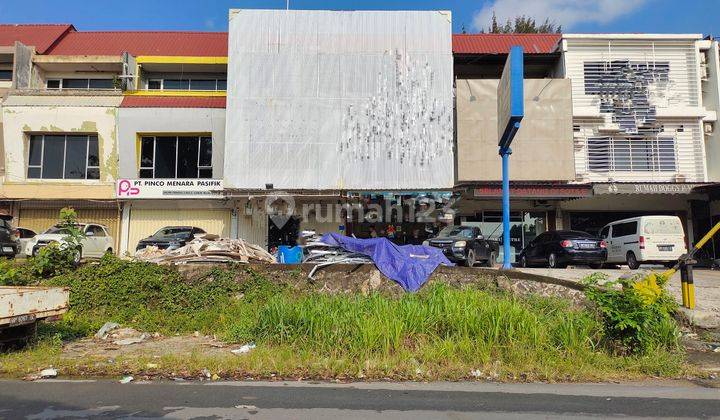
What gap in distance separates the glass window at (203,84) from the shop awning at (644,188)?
63.4ft

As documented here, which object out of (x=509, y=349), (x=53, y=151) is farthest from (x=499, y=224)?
(x=53, y=151)

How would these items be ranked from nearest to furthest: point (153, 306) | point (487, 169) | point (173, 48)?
point (153, 306) → point (487, 169) → point (173, 48)

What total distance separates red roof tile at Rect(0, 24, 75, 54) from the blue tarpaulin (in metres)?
23.2

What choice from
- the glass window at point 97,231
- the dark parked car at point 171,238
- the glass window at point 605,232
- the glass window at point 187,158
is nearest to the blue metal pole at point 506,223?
the glass window at point 605,232

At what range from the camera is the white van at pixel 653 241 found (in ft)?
54.6

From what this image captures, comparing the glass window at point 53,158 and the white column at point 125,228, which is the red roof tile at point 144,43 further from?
the white column at point 125,228

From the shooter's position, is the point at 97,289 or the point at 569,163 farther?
the point at 569,163

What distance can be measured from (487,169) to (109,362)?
1749 cm

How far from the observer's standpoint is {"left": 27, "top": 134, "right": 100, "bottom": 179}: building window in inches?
877

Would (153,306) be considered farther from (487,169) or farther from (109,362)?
(487,169)

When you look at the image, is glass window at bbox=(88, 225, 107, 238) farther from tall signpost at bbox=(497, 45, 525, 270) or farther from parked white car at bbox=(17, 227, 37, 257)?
tall signpost at bbox=(497, 45, 525, 270)

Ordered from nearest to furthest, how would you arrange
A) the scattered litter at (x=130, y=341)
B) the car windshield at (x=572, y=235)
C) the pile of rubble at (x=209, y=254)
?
the scattered litter at (x=130, y=341) → the pile of rubble at (x=209, y=254) → the car windshield at (x=572, y=235)

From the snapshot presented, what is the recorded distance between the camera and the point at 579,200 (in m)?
22.8

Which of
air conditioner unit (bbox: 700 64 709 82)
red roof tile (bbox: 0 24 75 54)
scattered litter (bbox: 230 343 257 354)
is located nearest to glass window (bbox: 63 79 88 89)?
red roof tile (bbox: 0 24 75 54)
